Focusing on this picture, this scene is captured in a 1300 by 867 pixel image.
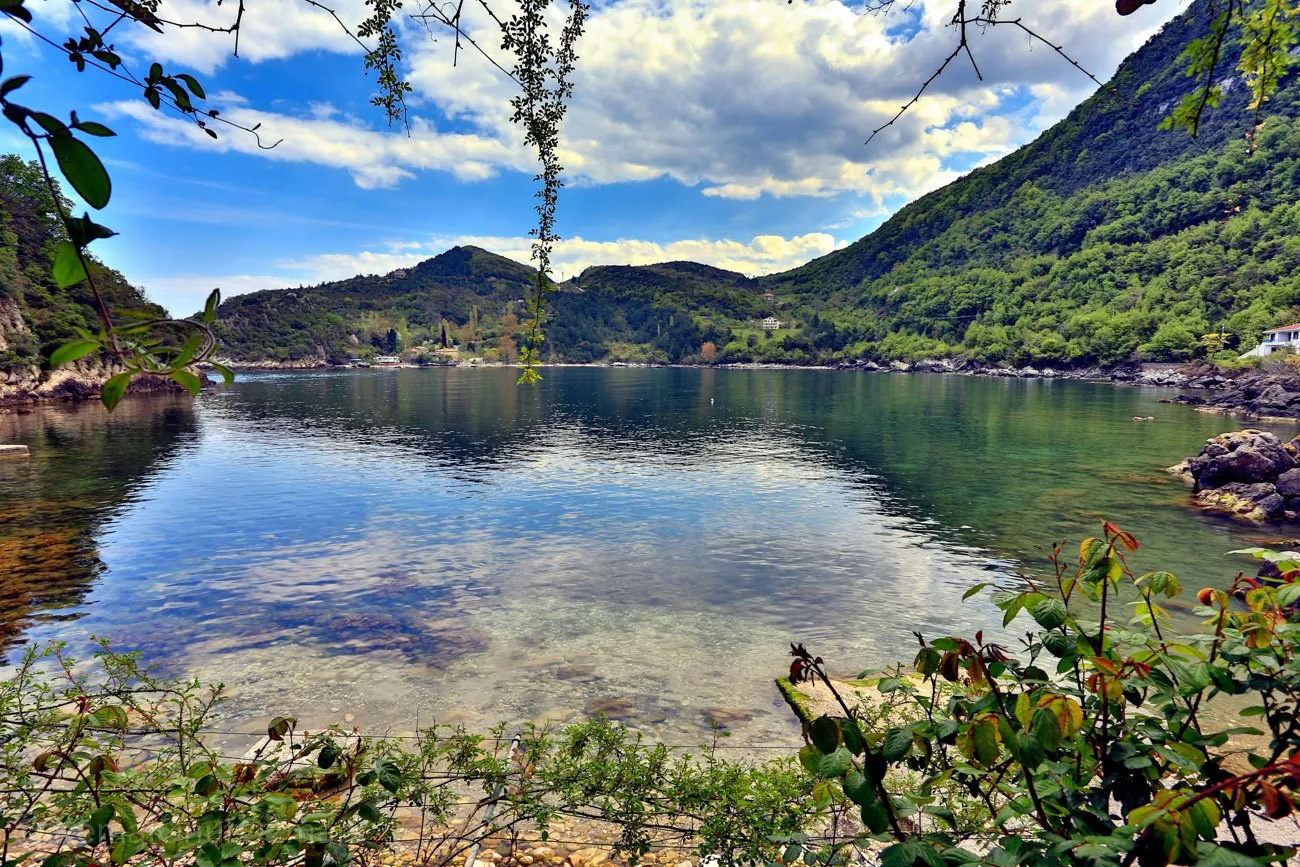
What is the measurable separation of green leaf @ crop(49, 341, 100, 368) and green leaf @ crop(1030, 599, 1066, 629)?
4696mm

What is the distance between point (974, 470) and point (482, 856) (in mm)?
49270

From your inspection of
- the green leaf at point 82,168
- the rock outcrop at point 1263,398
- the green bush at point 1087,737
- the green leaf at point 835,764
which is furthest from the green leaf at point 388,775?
the rock outcrop at point 1263,398

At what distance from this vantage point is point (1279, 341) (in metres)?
117

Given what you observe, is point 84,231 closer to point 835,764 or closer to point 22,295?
point 835,764

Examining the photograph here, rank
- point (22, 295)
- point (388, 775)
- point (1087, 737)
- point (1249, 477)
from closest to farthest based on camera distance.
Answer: point (1087, 737), point (388, 775), point (1249, 477), point (22, 295)

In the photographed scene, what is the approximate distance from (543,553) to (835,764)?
27.1 meters

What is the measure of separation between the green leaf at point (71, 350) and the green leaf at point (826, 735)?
354 centimetres

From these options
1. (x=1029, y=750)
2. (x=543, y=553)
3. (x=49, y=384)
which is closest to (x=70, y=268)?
(x=1029, y=750)

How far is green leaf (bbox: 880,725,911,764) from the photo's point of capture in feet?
11.3

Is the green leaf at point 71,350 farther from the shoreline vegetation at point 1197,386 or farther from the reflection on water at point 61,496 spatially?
the shoreline vegetation at point 1197,386

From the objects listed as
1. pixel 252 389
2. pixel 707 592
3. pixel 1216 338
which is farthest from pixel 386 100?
pixel 1216 338

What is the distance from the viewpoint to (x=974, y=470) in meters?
48.9

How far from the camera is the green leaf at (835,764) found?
132 inches

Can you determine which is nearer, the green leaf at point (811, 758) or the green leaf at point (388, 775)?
the green leaf at point (811, 758)
